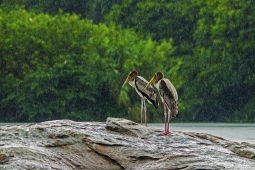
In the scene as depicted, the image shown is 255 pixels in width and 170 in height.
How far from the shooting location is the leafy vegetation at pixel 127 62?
204 ft

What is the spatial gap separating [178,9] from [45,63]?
11.7m

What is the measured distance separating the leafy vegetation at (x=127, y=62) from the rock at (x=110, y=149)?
140ft

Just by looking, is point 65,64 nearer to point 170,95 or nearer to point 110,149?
point 170,95

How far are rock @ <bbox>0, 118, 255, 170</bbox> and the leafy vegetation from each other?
4263 centimetres

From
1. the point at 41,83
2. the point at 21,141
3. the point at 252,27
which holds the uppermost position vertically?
the point at 252,27

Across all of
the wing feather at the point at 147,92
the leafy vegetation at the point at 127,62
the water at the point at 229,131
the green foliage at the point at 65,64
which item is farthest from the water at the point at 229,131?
the green foliage at the point at 65,64

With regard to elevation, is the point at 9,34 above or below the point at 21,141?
above

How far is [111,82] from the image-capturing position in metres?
62.8

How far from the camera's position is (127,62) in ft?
209

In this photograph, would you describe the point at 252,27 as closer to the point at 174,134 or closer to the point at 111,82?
the point at 111,82

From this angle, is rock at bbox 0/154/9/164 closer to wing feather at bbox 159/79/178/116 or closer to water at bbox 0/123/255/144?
wing feather at bbox 159/79/178/116

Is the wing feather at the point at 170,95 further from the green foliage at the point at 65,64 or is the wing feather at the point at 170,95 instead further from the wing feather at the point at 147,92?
the green foliage at the point at 65,64

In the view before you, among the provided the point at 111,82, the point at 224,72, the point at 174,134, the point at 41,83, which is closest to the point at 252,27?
the point at 224,72

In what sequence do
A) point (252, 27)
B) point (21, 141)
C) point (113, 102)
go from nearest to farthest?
1. point (21, 141)
2. point (113, 102)
3. point (252, 27)
